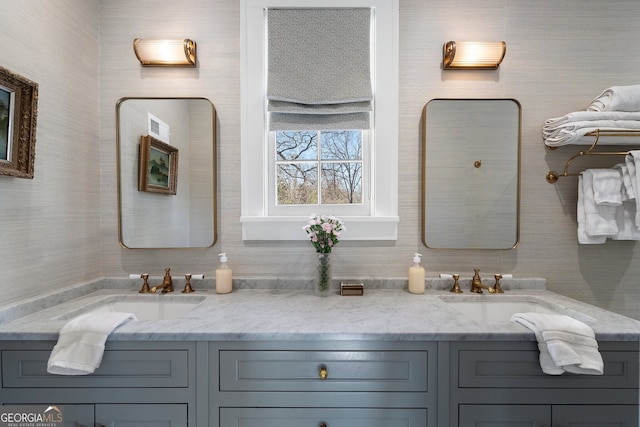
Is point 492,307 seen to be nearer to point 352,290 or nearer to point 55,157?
point 352,290

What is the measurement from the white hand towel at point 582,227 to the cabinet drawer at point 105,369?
5.87ft

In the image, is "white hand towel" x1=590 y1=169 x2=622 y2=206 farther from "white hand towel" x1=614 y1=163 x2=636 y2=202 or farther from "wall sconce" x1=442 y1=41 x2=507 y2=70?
"wall sconce" x1=442 y1=41 x2=507 y2=70

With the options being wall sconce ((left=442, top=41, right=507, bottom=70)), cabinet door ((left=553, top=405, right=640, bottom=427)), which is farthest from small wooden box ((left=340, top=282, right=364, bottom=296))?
wall sconce ((left=442, top=41, right=507, bottom=70))

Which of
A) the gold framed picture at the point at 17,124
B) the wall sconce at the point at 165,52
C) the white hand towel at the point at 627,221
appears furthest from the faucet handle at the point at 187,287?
the white hand towel at the point at 627,221

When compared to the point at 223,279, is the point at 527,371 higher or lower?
lower

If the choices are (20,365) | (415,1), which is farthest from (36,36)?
(415,1)

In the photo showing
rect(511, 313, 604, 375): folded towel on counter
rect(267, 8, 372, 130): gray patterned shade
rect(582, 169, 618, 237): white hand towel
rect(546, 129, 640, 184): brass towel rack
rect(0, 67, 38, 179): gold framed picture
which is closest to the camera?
rect(511, 313, 604, 375): folded towel on counter

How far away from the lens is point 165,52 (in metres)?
1.46

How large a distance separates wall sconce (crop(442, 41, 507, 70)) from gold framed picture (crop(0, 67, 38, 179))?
178 cm

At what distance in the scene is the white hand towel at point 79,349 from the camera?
94 cm

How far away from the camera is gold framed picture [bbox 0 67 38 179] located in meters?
1.05

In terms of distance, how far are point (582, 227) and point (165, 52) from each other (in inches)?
86.1

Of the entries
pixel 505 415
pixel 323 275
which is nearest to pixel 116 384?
pixel 323 275

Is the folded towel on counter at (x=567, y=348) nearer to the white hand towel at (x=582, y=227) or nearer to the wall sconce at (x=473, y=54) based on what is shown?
the white hand towel at (x=582, y=227)
